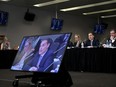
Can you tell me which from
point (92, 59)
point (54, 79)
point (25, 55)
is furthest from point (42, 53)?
point (92, 59)

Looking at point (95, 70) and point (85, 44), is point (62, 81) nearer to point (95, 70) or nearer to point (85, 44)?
point (95, 70)

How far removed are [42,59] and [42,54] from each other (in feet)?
0.19

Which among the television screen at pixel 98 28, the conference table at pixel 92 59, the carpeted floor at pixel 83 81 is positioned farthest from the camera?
the television screen at pixel 98 28

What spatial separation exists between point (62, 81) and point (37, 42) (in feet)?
1.71

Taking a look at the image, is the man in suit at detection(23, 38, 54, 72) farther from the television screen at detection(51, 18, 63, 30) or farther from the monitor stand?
the television screen at detection(51, 18, 63, 30)

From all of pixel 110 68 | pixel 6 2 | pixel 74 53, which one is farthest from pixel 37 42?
pixel 6 2

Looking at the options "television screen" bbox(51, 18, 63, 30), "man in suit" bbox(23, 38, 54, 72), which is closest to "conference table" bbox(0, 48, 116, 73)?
"television screen" bbox(51, 18, 63, 30)

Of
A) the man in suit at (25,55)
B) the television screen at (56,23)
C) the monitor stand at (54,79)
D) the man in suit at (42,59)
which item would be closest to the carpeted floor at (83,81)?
the monitor stand at (54,79)

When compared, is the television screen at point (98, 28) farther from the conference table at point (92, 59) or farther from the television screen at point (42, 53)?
the television screen at point (42, 53)

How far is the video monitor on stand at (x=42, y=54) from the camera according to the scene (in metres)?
2.32

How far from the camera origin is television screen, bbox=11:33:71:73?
2.33m

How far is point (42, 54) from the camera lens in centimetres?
247

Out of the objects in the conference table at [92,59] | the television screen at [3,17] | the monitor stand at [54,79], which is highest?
the television screen at [3,17]

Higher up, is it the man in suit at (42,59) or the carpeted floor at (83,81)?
the man in suit at (42,59)
